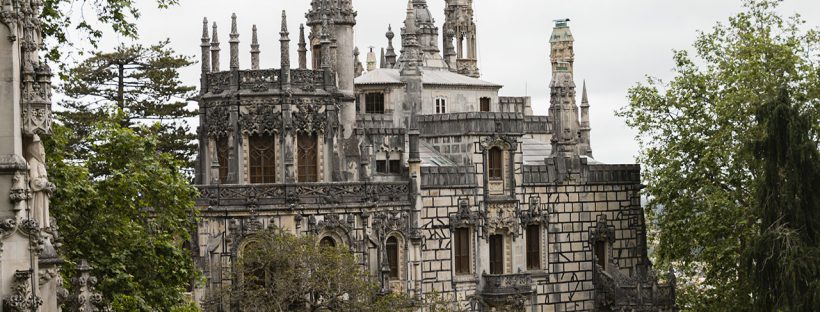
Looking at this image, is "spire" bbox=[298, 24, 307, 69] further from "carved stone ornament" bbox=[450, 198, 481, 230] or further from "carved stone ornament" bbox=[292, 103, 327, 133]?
"carved stone ornament" bbox=[450, 198, 481, 230]

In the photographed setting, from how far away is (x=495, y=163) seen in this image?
72125 mm

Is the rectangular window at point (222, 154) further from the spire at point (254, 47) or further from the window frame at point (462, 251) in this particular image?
the window frame at point (462, 251)

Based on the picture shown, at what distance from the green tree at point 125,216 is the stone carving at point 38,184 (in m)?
13.7

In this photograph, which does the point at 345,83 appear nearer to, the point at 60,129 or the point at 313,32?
the point at 313,32

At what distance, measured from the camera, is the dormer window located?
78.5 metres

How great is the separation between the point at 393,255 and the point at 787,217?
2131 centimetres

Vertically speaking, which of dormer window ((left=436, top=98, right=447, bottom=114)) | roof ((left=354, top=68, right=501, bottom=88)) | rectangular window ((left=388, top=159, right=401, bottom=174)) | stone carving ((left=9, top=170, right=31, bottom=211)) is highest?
roof ((left=354, top=68, right=501, bottom=88))

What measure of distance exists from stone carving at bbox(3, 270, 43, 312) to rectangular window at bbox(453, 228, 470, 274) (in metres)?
46.8

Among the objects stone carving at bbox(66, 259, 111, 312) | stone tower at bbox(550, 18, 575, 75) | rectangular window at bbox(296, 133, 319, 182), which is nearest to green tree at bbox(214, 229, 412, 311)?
rectangular window at bbox(296, 133, 319, 182)

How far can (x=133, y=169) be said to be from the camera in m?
47.2

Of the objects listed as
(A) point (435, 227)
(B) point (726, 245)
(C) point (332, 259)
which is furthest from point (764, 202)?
(A) point (435, 227)

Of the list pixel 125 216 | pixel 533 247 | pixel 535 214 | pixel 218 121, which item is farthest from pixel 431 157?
pixel 125 216

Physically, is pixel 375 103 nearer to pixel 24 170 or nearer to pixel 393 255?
pixel 393 255

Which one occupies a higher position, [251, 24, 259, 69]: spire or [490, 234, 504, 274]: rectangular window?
[251, 24, 259, 69]: spire
